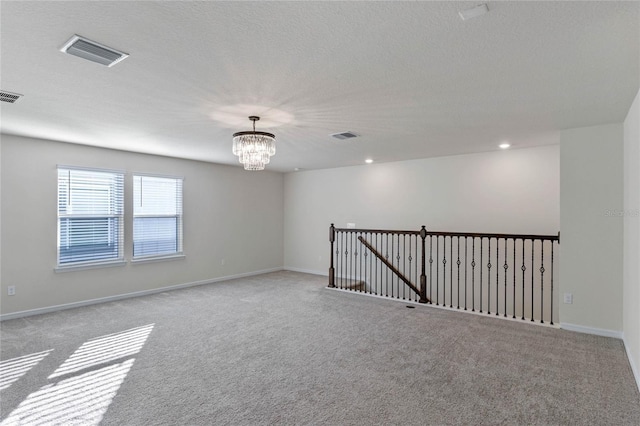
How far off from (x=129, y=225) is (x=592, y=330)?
21.8ft

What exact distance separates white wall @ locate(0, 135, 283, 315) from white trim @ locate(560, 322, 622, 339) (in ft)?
19.0

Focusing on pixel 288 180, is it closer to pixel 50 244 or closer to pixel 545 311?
pixel 50 244

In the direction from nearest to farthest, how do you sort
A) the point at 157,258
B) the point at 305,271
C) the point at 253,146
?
the point at 253,146 → the point at 157,258 → the point at 305,271

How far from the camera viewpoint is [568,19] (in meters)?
1.78

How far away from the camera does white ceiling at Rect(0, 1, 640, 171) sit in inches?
69.0

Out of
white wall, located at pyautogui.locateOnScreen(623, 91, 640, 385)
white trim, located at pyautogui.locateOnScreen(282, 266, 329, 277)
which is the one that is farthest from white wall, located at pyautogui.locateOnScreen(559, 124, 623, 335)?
white trim, located at pyautogui.locateOnScreen(282, 266, 329, 277)

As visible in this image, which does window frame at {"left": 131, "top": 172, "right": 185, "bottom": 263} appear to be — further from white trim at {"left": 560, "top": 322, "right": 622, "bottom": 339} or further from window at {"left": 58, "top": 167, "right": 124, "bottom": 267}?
white trim at {"left": 560, "top": 322, "right": 622, "bottom": 339}

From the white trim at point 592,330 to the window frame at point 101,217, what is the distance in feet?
20.9

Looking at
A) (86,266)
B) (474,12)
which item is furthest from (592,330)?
(86,266)

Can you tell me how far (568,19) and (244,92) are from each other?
222 centimetres

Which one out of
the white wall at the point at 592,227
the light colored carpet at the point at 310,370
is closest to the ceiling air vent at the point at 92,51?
the light colored carpet at the point at 310,370

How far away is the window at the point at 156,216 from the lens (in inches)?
227

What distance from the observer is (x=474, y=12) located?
67.0 inches

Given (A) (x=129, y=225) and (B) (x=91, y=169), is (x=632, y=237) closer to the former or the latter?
(A) (x=129, y=225)
